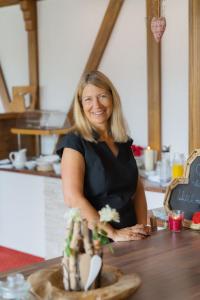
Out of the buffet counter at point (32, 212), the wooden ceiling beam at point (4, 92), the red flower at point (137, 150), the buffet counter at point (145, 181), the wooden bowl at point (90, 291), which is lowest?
the buffet counter at point (32, 212)

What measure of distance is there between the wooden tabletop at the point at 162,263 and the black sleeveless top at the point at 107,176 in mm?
211

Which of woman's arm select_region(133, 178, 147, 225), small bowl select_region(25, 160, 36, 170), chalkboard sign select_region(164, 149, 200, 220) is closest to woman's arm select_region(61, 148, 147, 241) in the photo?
woman's arm select_region(133, 178, 147, 225)

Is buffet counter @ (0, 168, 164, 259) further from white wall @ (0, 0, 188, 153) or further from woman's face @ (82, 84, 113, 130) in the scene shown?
woman's face @ (82, 84, 113, 130)

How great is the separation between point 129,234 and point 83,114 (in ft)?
1.90

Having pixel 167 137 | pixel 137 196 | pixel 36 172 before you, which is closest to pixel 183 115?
pixel 167 137

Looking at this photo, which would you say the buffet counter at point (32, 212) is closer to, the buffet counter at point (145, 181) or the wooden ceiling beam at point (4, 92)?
the buffet counter at point (145, 181)

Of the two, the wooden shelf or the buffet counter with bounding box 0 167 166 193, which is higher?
the wooden shelf

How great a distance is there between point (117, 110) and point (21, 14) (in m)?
4.04

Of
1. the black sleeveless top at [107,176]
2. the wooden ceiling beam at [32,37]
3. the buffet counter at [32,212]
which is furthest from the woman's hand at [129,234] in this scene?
the wooden ceiling beam at [32,37]

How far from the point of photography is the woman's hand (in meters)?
2.19

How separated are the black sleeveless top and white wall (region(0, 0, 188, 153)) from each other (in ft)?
7.81

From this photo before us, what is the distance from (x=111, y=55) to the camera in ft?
17.3

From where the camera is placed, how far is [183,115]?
15.5 feet

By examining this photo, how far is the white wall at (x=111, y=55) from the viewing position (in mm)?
4715
